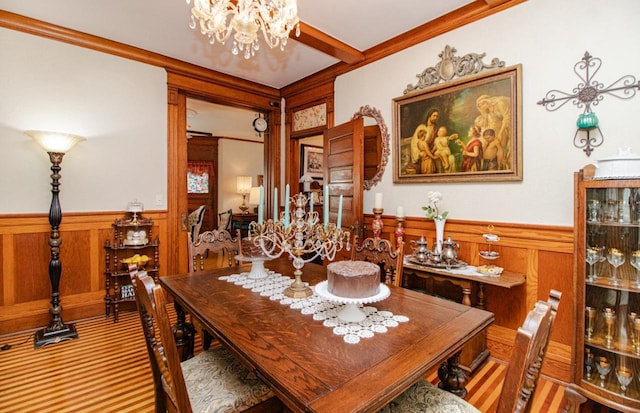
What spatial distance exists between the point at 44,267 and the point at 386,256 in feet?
10.4

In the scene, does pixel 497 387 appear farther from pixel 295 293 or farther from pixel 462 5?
pixel 462 5

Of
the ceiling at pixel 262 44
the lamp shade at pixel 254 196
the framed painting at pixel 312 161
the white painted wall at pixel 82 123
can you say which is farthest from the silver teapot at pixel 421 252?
the lamp shade at pixel 254 196

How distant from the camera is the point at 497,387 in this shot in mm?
2012

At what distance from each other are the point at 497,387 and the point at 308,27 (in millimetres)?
3149

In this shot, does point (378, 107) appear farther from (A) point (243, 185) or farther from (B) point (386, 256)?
(A) point (243, 185)

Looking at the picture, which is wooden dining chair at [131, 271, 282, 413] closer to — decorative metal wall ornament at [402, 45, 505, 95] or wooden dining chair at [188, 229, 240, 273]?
wooden dining chair at [188, 229, 240, 273]

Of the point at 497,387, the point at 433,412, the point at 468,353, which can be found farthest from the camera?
the point at 468,353

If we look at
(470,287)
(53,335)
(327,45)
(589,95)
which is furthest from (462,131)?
(53,335)

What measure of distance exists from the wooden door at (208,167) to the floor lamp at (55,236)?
4.48 meters

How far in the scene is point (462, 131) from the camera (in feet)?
8.52

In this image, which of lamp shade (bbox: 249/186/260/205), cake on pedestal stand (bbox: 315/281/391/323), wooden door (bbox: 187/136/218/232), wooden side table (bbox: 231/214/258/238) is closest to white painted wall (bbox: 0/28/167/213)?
cake on pedestal stand (bbox: 315/281/391/323)

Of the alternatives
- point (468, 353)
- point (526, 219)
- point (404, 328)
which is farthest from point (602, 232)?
point (404, 328)

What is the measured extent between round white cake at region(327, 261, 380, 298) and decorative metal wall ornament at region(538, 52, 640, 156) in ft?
5.94

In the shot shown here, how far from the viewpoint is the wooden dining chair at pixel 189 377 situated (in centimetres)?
96
